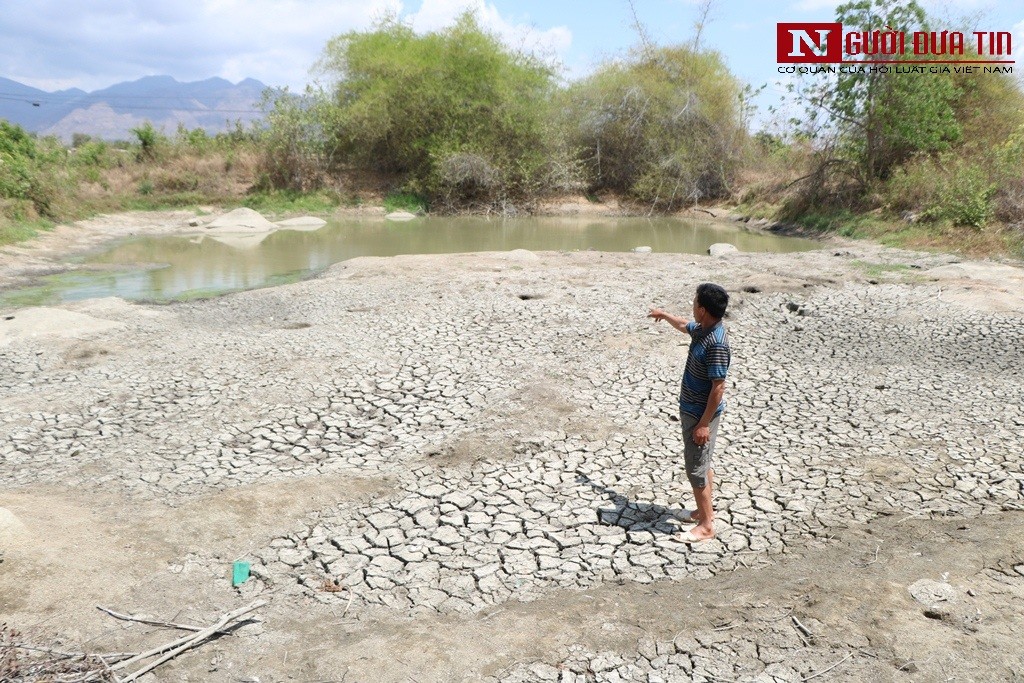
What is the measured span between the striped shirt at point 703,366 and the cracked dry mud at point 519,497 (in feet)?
A: 2.70

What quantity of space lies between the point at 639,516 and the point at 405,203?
1006 inches

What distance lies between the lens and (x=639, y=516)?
179 inches

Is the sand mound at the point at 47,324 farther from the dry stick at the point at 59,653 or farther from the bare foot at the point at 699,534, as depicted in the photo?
the bare foot at the point at 699,534

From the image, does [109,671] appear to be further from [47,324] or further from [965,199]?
[965,199]

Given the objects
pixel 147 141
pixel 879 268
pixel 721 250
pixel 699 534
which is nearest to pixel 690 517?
pixel 699 534

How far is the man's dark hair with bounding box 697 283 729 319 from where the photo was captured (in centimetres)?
387

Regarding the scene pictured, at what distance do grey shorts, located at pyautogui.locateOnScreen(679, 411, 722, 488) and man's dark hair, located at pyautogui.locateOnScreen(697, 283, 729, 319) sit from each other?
0.61 m

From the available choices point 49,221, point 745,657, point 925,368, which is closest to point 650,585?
point 745,657

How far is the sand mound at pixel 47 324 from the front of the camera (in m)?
8.29

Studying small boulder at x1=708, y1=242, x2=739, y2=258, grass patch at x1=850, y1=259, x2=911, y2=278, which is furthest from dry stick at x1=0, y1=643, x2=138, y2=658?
small boulder at x1=708, y1=242, x2=739, y2=258

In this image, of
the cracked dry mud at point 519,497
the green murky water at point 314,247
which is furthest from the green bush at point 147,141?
the cracked dry mud at point 519,497

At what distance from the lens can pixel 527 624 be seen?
357 centimetres

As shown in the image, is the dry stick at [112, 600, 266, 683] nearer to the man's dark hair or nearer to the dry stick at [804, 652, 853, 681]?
the dry stick at [804, 652, 853, 681]

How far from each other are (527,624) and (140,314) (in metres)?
8.15
